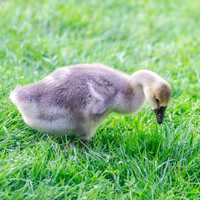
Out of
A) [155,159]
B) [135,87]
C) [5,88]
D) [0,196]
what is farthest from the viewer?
[5,88]

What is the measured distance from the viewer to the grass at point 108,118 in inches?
154

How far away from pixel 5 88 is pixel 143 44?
2.62 metres

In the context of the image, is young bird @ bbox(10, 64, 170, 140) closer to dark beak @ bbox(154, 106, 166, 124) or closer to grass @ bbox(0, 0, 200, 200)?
dark beak @ bbox(154, 106, 166, 124)

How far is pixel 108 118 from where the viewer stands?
4.88 meters

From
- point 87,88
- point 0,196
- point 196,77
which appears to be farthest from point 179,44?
point 0,196

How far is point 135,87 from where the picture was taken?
4543mm

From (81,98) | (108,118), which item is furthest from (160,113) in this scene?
(81,98)

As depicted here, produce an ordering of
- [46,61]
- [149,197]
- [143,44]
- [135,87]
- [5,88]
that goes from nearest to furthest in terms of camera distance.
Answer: [149,197]
[135,87]
[5,88]
[46,61]
[143,44]

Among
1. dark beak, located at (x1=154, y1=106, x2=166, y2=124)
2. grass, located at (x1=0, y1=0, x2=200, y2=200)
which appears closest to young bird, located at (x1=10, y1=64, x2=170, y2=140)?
dark beak, located at (x1=154, y1=106, x2=166, y2=124)

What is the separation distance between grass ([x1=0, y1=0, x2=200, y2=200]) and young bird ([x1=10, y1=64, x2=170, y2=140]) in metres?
0.16

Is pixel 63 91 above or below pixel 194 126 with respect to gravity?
above

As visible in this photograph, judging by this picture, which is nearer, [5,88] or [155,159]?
[155,159]

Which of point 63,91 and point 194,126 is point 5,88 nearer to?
point 63,91

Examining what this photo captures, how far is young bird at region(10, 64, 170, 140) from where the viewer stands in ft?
14.0
